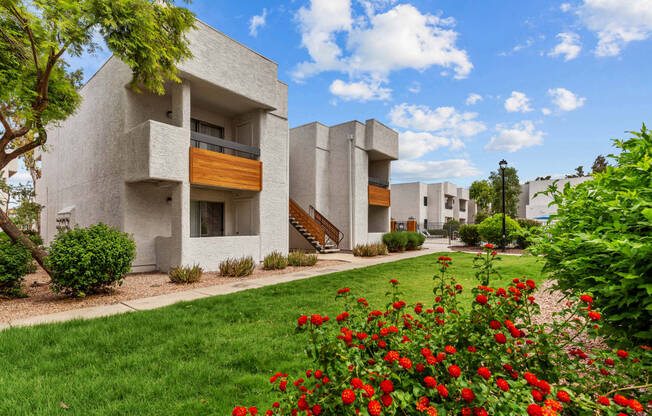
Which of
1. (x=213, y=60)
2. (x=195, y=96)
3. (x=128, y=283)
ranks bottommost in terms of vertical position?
(x=128, y=283)

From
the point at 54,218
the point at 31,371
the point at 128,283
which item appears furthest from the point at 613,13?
the point at 54,218

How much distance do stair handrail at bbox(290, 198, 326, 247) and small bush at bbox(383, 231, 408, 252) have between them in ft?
13.8

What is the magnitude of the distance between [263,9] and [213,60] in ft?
8.14

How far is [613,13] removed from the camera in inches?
257

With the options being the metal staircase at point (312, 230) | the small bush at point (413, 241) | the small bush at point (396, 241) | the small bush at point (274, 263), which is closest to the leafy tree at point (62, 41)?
the small bush at point (274, 263)

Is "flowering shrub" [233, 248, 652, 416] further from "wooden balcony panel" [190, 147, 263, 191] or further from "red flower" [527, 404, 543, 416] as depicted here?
"wooden balcony panel" [190, 147, 263, 191]

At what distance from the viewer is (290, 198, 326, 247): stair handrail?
15484 mm

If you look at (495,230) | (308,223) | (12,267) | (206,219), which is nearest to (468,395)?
(12,267)

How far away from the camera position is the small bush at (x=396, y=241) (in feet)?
56.2

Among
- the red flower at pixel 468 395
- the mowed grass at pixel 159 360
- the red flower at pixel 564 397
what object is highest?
the red flower at pixel 564 397

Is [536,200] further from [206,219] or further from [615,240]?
[615,240]

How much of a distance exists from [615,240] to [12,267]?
1032 centimetres

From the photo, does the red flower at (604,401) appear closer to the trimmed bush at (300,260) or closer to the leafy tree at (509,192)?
the trimmed bush at (300,260)

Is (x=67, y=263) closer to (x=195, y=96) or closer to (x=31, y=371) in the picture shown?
(x=31, y=371)
